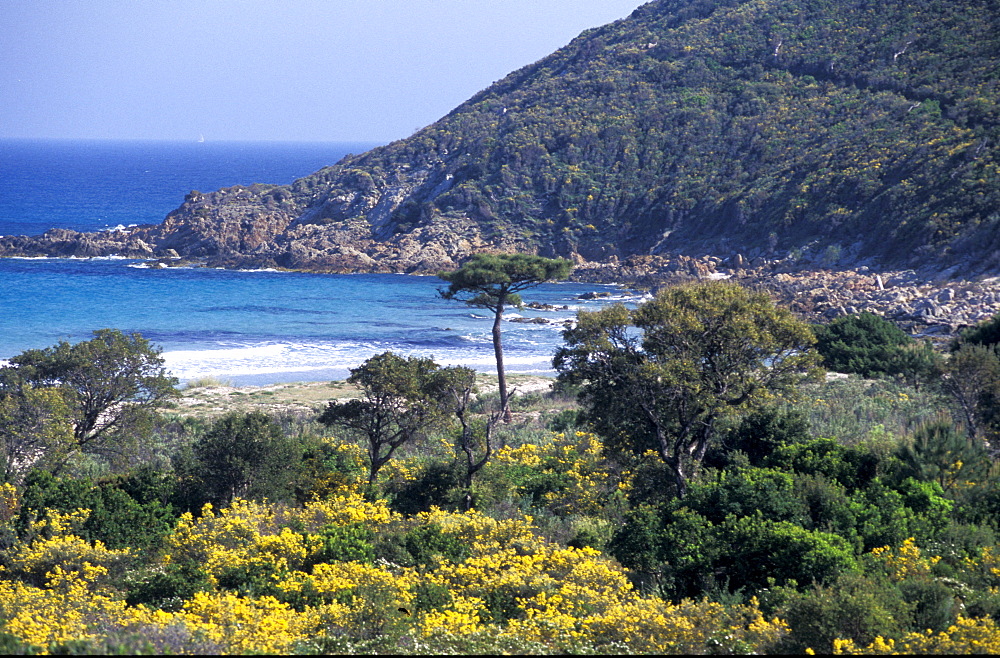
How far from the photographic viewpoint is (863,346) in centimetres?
2812

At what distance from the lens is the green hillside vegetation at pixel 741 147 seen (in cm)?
4834

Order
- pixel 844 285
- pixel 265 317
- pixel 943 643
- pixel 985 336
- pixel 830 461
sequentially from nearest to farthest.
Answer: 1. pixel 943 643
2. pixel 830 461
3. pixel 985 336
4. pixel 844 285
5. pixel 265 317

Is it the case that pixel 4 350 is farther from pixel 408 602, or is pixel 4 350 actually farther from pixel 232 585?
pixel 408 602

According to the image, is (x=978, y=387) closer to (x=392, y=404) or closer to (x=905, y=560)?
(x=905, y=560)

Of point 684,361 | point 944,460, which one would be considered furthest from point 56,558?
point 944,460

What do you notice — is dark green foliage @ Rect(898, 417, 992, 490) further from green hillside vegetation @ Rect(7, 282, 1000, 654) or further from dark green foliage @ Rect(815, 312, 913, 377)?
dark green foliage @ Rect(815, 312, 913, 377)

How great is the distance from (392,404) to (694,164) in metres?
49.4

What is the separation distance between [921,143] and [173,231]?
168 ft

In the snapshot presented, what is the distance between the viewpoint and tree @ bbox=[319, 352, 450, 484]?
16.0 meters

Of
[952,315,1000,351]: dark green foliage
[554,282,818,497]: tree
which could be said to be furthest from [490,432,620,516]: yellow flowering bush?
[952,315,1000,351]: dark green foliage

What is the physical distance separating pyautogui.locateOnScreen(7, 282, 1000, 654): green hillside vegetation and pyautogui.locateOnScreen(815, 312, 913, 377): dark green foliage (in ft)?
23.7

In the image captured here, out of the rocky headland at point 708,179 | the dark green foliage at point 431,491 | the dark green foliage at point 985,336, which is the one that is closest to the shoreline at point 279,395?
the dark green foliage at point 431,491

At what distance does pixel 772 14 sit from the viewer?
243ft

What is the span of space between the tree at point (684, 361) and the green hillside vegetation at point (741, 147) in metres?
30.8
